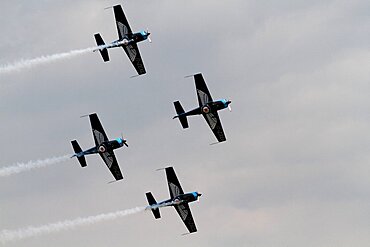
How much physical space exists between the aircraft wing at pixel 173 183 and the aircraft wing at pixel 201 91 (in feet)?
36.8

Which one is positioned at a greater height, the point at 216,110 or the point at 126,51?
the point at 126,51

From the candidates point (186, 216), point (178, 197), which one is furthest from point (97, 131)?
point (186, 216)

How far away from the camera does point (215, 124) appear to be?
157125 millimetres

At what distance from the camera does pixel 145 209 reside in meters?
151

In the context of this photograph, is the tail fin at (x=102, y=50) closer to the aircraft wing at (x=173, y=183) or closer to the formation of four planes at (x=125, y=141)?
the formation of four planes at (x=125, y=141)

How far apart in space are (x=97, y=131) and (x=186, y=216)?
58.1 feet

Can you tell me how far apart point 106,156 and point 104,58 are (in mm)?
14847

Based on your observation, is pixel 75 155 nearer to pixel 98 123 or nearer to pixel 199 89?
pixel 98 123

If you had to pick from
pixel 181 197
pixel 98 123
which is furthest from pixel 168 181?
pixel 98 123

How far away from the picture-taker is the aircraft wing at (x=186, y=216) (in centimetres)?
15725

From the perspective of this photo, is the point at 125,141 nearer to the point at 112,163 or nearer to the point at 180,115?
the point at 112,163

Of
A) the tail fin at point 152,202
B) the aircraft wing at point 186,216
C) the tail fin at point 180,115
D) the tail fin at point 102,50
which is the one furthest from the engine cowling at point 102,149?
the tail fin at point 102,50

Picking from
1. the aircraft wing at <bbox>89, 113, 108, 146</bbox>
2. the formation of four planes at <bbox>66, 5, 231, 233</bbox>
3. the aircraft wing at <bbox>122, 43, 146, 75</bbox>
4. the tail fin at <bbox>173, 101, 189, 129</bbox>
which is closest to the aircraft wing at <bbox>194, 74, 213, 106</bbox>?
the formation of four planes at <bbox>66, 5, 231, 233</bbox>

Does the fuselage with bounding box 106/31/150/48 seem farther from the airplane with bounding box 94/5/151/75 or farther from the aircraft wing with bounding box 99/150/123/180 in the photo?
the aircraft wing with bounding box 99/150/123/180
